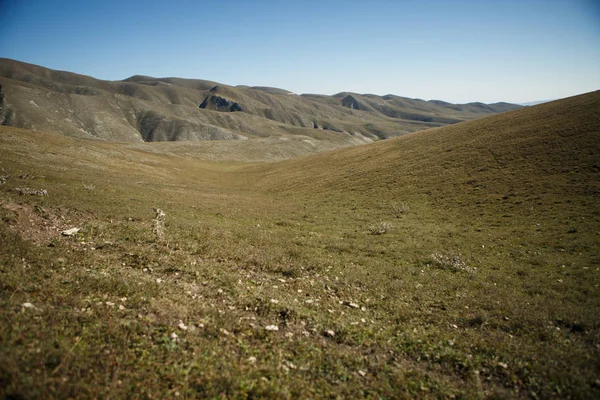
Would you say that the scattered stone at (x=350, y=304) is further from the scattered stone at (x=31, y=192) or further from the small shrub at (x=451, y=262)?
the scattered stone at (x=31, y=192)

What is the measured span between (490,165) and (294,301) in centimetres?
4085

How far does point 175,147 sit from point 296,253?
377ft

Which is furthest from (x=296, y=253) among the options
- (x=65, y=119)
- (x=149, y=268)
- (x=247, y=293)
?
(x=65, y=119)

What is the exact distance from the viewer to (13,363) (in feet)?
18.0

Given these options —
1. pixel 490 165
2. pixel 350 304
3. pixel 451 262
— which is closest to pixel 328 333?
pixel 350 304

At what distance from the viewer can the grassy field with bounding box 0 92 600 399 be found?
22.0 feet

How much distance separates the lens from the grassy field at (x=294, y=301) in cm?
671

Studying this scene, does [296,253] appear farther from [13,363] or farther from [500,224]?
[500,224]

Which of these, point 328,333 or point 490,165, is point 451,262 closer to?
point 328,333

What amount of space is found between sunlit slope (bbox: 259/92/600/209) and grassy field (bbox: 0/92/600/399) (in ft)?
8.88

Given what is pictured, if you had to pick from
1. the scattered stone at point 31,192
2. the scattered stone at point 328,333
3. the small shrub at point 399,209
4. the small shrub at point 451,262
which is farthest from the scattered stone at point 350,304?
the scattered stone at point 31,192

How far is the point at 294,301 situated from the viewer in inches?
437

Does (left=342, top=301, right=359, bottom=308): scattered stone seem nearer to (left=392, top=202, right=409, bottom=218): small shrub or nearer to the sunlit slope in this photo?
(left=392, top=202, right=409, bottom=218): small shrub

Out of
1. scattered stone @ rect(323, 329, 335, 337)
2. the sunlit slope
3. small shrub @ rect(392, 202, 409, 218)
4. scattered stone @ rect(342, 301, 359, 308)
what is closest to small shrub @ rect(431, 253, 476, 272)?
scattered stone @ rect(342, 301, 359, 308)
